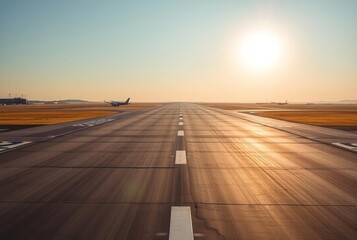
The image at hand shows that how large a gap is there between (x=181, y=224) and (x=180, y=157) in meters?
5.98

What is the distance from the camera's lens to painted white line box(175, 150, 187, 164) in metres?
9.70

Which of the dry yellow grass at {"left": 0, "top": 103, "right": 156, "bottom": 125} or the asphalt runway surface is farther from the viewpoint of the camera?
the dry yellow grass at {"left": 0, "top": 103, "right": 156, "bottom": 125}

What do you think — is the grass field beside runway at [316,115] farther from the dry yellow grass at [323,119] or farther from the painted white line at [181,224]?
the painted white line at [181,224]

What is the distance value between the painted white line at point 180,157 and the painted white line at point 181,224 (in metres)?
4.43

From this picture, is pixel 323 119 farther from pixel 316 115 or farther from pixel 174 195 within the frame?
pixel 174 195

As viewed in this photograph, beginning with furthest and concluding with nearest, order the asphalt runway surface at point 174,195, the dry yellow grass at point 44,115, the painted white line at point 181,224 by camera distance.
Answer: the dry yellow grass at point 44,115 → the asphalt runway surface at point 174,195 → the painted white line at point 181,224

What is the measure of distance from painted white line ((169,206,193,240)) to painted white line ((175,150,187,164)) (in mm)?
4427

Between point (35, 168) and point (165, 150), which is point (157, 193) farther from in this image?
point (165, 150)

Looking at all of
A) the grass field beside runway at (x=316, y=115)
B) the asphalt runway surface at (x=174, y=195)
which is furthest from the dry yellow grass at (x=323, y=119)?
the asphalt runway surface at (x=174, y=195)

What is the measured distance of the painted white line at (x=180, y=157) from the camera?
9703mm

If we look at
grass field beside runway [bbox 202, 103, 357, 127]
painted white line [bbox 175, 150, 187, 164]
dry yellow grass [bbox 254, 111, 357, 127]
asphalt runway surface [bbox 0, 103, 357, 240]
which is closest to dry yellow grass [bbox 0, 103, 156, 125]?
painted white line [bbox 175, 150, 187, 164]

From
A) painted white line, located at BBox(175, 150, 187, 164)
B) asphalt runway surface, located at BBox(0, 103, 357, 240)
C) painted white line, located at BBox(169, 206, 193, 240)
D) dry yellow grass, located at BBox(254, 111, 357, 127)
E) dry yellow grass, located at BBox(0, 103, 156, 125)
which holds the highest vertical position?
painted white line, located at BBox(169, 206, 193, 240)

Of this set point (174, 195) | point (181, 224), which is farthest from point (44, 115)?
point (181, 224)

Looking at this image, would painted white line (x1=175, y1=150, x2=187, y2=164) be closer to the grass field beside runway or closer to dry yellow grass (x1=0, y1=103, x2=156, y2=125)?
A: the grass field beside runway
